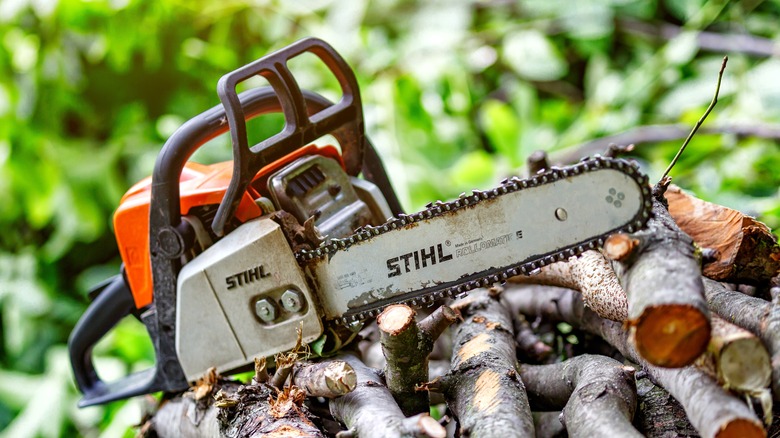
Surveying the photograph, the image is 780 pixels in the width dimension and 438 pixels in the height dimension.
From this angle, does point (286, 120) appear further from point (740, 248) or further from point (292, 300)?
point (740, 248)

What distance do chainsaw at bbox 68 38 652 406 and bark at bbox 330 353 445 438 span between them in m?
0.12

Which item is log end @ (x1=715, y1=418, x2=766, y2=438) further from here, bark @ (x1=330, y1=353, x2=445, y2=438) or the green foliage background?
the green foliage background

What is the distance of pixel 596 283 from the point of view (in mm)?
1171

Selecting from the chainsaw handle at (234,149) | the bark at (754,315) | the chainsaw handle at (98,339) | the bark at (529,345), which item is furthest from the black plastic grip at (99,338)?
the bark at (754,315)

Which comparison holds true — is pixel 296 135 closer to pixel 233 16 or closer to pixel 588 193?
pixel 588 193

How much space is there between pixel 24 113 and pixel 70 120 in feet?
1.51

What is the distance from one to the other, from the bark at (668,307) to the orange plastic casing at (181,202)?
715mm

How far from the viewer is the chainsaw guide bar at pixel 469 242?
1.03 metres

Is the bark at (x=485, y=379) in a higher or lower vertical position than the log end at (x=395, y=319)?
lower

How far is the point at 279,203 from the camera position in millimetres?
1319

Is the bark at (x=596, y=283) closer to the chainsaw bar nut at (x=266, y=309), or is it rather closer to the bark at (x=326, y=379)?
the bark at (x=326, y=379)

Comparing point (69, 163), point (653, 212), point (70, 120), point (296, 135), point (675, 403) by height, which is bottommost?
point (675, 403)

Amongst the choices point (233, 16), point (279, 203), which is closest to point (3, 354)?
point (233, 16)

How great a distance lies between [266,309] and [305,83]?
7.14 feet
